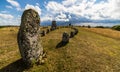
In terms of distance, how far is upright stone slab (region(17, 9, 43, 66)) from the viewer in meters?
30.8

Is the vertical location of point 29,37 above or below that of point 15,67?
above

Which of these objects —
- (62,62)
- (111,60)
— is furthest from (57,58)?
(111,60)

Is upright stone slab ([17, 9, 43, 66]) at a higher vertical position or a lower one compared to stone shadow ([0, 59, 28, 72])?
higher

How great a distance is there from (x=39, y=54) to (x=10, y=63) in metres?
5.86

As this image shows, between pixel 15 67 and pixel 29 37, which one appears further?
pixel 15 67

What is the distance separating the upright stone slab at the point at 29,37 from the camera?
30766 millimetres

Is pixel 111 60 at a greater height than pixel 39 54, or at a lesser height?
lesser

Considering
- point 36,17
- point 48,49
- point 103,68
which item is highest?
point 36,17

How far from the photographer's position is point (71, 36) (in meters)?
53.2

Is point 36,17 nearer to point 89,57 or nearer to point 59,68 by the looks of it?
point 59,68

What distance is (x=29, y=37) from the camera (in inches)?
1228

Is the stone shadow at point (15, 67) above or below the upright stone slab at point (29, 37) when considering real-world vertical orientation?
below

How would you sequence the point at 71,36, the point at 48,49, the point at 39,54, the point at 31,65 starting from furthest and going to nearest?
1. the point at 71,36
2. the point at 48,49
3. the point at 39,54
4. the point at 31,65

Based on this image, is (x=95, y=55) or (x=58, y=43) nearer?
(x=95, y=55)
